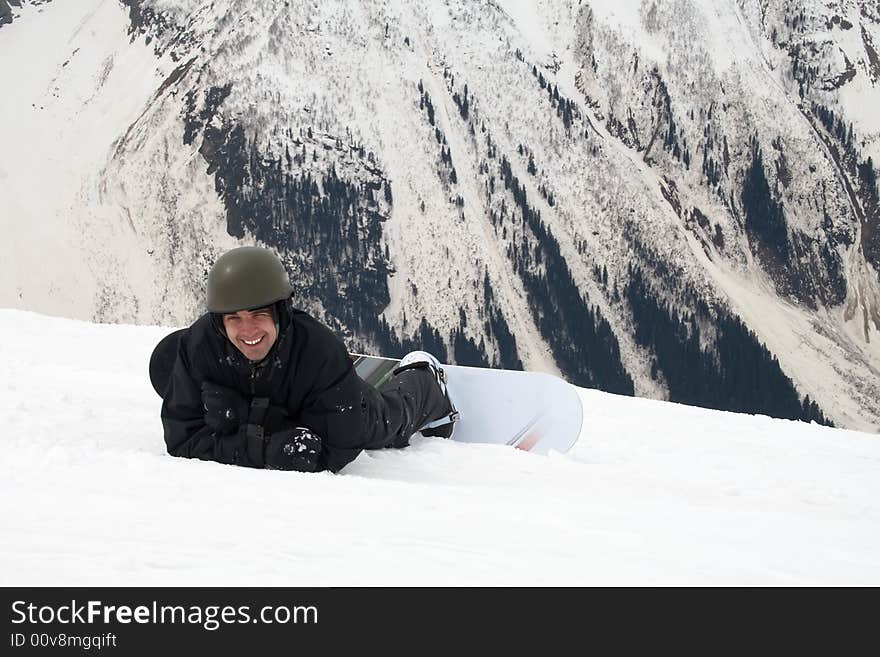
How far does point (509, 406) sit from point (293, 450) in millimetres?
3275

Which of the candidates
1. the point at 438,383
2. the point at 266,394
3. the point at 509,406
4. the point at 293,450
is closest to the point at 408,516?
the point at 293,450

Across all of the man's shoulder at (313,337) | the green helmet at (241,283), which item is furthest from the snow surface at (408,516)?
the green helmet at (241,283)

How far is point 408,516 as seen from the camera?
4.11m

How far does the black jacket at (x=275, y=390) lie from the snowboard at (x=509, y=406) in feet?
7.52

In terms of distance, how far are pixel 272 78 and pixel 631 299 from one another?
6973cm

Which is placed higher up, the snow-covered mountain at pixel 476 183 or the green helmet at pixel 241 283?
the snow-covered mountain at pixel 476 183

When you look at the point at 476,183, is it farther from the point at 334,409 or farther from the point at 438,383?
the point at 334,409

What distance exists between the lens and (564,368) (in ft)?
461

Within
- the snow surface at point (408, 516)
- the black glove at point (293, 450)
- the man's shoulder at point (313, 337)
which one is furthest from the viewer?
the man's shoulder at point (313, 337)

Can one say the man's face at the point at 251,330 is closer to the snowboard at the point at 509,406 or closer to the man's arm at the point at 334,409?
the man's arm at the point at 334,409

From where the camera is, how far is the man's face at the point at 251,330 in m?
5.48

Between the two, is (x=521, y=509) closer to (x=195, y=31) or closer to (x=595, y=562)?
(x=595, y=562)

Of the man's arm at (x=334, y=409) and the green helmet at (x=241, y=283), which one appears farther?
the man's arm at (x=334, y=409)
